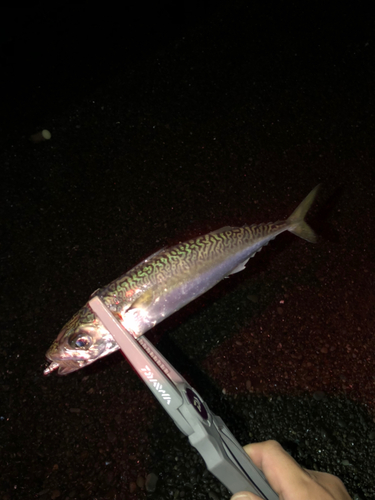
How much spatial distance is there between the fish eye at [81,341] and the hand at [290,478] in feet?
3.28

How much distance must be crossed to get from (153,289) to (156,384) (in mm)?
500

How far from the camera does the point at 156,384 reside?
129cm

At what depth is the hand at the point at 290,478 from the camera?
1.36 metres

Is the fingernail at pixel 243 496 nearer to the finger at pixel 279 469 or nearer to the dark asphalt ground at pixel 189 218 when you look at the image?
the finger at pixel 279 469

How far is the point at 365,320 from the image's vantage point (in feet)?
8.01

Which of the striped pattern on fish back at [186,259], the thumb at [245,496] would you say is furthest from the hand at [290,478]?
the striped pattern on fish back at [186,259]

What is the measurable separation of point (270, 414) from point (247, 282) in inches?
37.4

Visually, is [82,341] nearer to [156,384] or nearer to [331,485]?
[156,384]

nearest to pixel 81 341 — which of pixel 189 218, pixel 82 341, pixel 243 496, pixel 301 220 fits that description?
pixel 82 341

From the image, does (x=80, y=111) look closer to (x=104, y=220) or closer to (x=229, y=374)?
Result: (x=104, y=220)

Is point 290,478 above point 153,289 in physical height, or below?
below

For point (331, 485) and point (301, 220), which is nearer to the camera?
point (331, 485)

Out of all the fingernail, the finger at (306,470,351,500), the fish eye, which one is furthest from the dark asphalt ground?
the fingernail

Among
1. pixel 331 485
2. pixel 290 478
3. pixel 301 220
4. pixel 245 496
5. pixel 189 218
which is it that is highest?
pixel 189 218
